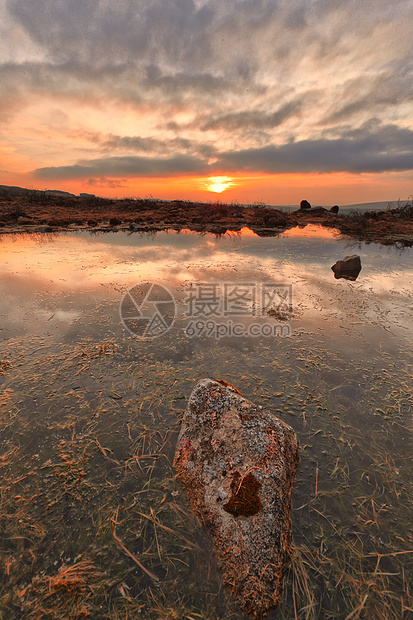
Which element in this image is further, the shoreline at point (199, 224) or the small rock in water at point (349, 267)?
the shoreline at point (199, 224)

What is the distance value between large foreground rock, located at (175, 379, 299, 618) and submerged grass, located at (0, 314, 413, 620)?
0.17 meters

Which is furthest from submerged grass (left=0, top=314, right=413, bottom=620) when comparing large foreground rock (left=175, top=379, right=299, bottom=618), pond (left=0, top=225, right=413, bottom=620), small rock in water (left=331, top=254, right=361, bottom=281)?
small rock in water (left=331, top=254, right=361, bottom=281)

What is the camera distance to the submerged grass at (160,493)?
233cm

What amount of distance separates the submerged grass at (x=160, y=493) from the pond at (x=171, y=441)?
0.7 inches

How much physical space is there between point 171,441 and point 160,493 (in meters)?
0.77

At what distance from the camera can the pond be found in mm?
2387

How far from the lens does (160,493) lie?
10.4 ft

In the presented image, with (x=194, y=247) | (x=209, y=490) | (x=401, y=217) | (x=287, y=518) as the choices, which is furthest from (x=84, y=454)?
(x=401, y=217)

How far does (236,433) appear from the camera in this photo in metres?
3.19

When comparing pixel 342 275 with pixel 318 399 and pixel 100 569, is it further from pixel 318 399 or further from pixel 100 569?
pixel 100 569

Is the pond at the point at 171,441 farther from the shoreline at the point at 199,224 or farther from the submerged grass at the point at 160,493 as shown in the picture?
the shoreline at the point at 199,224

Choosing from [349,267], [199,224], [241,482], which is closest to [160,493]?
[241,482]

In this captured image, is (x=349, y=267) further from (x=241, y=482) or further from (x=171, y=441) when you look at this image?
(x=241, y=482)

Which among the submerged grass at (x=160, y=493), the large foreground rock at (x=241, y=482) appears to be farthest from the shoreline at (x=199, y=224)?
the large foreground rock at (x=241, y=482)
